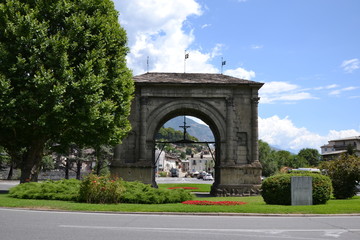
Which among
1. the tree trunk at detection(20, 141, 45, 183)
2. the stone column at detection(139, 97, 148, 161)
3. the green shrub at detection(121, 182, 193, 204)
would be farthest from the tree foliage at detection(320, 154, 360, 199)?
the tree trunk at detection(20, 141, 45, 183)

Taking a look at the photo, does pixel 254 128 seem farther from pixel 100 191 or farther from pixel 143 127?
pixel 100 191

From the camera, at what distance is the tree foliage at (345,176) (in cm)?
2195

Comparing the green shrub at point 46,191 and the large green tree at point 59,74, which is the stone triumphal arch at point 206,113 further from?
the green shrub at point 46,191

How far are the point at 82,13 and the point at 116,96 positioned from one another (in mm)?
5551

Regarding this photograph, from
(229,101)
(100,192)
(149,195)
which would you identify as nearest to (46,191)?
→ (100,192)

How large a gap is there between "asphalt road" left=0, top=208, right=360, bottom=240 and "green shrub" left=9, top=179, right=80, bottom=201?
549cm

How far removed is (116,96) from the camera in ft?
75.8

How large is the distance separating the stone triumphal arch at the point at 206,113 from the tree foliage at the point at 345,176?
258 inches

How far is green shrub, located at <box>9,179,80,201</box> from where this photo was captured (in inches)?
691

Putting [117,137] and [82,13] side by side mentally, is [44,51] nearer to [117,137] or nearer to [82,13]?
[82,13]

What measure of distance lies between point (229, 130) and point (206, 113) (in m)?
2.34

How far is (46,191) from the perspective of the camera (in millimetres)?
18109

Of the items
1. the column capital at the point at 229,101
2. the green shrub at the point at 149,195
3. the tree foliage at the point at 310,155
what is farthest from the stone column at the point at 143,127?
the tree foliage at the point at 310,155

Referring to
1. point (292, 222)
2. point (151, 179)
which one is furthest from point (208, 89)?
point (292, 222)
